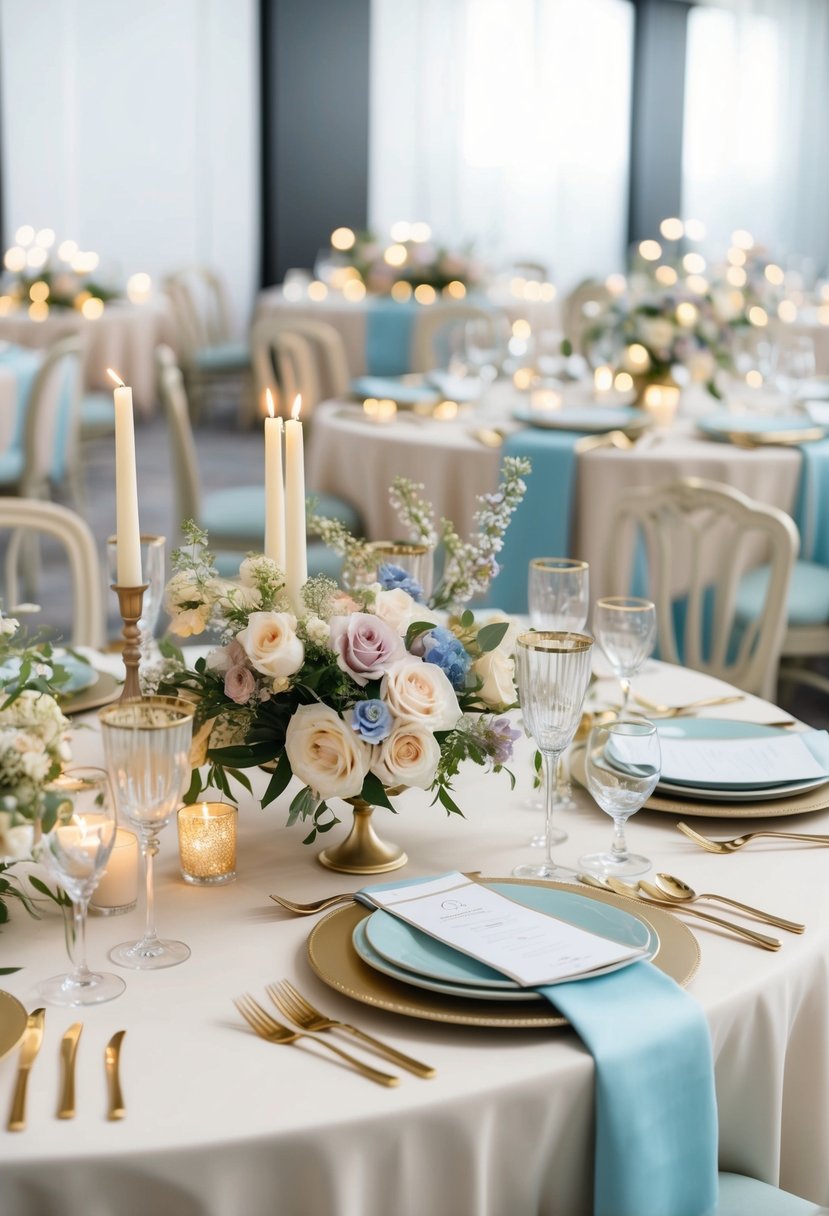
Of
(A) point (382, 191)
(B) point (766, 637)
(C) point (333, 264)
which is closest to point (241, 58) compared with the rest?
(A) point (382, 191)

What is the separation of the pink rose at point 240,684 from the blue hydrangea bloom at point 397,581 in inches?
8.3

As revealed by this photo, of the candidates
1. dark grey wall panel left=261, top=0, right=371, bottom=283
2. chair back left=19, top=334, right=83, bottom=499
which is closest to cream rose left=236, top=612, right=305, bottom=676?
chair back left=19, top=334, right=83, bottom=499

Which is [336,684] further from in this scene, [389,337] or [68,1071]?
[389,337]

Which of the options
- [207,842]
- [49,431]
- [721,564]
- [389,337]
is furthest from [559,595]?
[389,337]

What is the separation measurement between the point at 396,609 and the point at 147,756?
1.21 ft

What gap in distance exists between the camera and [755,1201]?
127cm

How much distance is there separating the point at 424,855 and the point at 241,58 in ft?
35.6

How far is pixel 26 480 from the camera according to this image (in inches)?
205

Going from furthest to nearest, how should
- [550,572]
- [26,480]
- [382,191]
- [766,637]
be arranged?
[382,191] < [26,480] < [766,637] < [550,572]

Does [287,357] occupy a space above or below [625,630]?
above

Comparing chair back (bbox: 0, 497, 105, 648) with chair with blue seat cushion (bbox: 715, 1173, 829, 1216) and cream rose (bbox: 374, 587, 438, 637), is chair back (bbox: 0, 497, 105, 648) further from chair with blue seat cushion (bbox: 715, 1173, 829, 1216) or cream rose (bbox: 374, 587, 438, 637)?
chair with blue seat cushion (bbox: 715, 1173, 829, 1216)

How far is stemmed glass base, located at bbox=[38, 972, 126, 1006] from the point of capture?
1.18m

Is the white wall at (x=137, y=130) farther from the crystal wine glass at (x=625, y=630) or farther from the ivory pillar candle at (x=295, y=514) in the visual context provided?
the ivory pillar candle at (x=295, y=514)

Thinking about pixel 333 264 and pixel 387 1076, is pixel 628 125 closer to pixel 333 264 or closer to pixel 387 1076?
pixel 333 264
